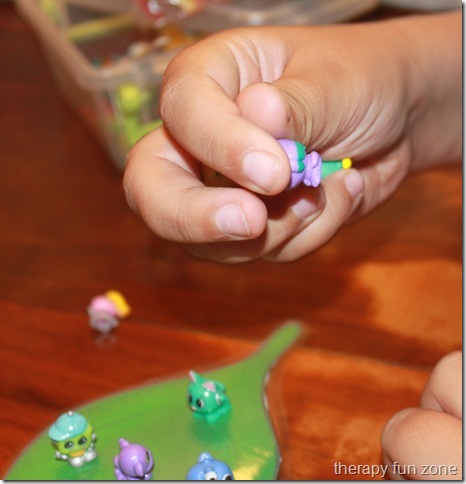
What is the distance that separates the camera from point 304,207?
1.81ft

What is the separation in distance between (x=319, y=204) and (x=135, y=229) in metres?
0.28

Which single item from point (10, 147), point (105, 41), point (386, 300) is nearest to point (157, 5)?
point (105, 41)

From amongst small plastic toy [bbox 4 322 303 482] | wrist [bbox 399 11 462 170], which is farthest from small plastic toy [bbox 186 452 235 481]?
wrist [bbox 399 11 462 170]

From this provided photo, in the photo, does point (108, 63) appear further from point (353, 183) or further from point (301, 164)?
point (301, 164)

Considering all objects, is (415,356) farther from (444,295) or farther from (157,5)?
(157,5)

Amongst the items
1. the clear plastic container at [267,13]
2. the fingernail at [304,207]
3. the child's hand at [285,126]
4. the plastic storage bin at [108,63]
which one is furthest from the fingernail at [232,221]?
the clear plastic container at [267,13]

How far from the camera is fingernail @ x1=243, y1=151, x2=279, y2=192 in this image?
40cm

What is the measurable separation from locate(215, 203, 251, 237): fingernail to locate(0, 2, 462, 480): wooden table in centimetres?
16

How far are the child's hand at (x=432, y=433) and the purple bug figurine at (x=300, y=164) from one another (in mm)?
157

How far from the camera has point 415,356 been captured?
60 centimetres

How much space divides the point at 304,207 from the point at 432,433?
18 centimetres

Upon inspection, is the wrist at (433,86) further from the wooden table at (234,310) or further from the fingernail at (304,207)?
the fingernail at (304,207)

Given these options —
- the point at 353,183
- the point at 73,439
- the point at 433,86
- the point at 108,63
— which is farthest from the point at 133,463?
the point at 108,63

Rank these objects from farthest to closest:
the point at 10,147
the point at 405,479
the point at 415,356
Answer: the point at 10,147, the point at 415,356, the point at 405,479
